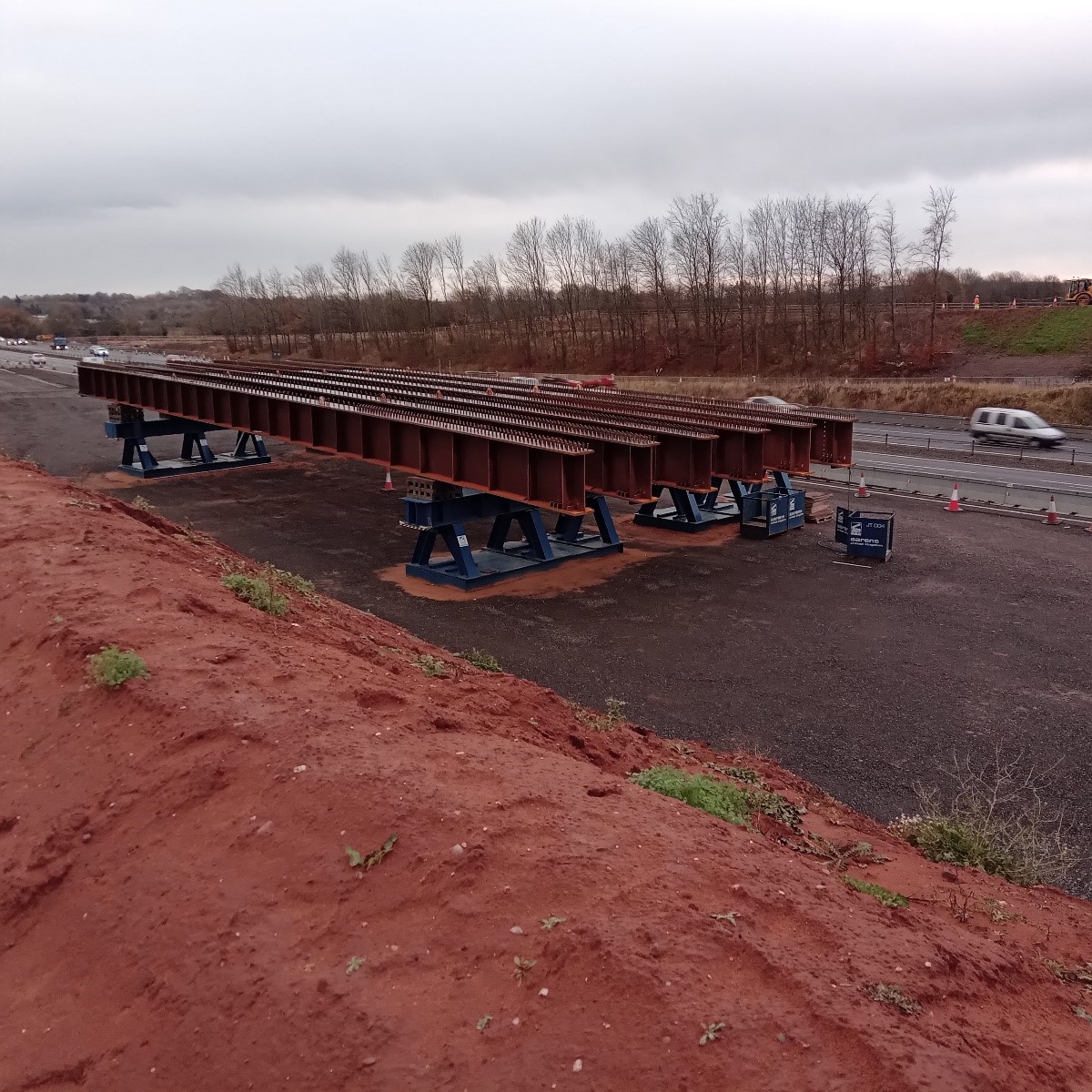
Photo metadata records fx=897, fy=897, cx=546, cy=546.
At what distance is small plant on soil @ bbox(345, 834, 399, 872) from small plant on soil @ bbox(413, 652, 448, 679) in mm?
3811

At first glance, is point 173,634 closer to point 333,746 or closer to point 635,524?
point 333,746

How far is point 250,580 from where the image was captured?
9.90 m

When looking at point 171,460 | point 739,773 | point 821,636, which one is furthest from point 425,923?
point 171,460

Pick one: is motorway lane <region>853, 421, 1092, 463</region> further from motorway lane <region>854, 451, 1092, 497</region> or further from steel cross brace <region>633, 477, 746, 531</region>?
steel cross brace <region>633, 477, 746, 531</region>

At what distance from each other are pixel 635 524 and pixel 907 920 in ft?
66.7

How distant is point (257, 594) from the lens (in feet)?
31.5

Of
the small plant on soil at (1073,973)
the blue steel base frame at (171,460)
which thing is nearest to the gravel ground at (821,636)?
the small plant on soil at (1073,973)

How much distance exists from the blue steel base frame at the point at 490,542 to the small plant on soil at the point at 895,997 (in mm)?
15017

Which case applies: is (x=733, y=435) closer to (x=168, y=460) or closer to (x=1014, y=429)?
(x=1014, y=429)

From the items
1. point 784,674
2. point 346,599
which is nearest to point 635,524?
point 346,599

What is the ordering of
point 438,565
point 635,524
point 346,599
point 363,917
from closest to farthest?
point 363,917
point 346,599
point 438,565
point 635,524

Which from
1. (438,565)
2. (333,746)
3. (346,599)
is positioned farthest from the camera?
(438,565)

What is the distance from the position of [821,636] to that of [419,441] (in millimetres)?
9485

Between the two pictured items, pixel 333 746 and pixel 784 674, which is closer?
pixel 333 746
